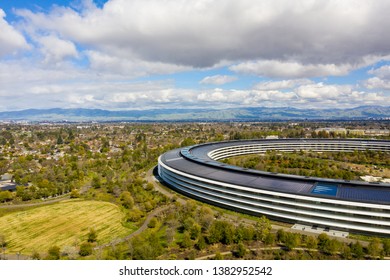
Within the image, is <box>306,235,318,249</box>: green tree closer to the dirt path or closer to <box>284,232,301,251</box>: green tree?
<box>284,232,301,251</box>: green tree

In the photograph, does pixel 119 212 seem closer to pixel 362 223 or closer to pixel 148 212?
pixel 148 212

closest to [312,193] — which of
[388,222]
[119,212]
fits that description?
[388,222]

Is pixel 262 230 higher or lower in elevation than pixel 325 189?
lower

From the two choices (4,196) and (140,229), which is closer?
(140,229)

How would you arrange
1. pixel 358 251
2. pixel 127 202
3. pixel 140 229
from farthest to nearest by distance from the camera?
pixel 127 202, pixel 140 229, pixel 358 251

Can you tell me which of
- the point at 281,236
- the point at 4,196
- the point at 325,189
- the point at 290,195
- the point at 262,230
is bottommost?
the point at 4,196

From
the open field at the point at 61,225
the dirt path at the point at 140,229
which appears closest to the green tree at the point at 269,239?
the dirt path at the point at 140,229

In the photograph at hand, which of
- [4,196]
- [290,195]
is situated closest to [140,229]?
[290,195]

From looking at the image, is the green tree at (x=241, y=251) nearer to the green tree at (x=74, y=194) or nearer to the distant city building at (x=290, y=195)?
the distant city building at (x=290, y=195)

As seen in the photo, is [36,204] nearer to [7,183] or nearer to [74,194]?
[74,194]
